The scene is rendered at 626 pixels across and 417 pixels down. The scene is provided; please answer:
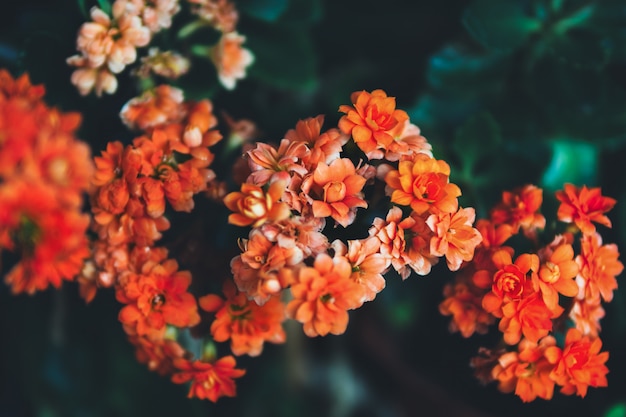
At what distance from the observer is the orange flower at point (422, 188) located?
0.54 m

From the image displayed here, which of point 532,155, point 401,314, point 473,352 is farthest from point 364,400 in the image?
point 532,155

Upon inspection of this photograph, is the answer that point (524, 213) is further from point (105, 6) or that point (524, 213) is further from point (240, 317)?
point (105, 6)

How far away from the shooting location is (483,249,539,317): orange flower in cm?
55

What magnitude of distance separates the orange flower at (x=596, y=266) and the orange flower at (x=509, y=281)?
2.3 inches

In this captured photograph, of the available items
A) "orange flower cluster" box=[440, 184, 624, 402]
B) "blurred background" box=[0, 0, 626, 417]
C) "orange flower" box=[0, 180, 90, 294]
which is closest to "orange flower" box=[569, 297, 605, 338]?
"orange flower cluster" box=[440, 184, 624, 402]

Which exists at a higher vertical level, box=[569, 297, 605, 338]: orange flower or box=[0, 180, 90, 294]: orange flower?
box=[0, 180, 90, 294]: orange flower

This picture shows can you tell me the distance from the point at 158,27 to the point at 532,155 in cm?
50

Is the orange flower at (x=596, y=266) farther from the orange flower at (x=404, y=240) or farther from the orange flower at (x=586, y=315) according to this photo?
the orange flower at (x=404, y=240)

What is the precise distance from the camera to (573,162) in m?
0.85

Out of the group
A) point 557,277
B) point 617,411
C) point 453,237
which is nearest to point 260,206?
point 453,237

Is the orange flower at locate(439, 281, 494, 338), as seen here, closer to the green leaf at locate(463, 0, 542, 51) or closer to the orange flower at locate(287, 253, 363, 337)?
the orange flower at locate(287, 253, 363, 337)

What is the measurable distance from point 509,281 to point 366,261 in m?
0.13

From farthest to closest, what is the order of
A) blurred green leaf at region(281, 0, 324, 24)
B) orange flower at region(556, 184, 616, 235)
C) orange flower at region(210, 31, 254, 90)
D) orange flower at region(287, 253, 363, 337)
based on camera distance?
1. blurred green leaf at region(281, 0, 324, 24)
2. orange flower at region(210, 31, 254, 90)
3. orange flower at region(556, 184, 616, 235)
4. orange flower at region(287, 253, 363, 337)

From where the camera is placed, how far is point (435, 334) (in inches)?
38.7
